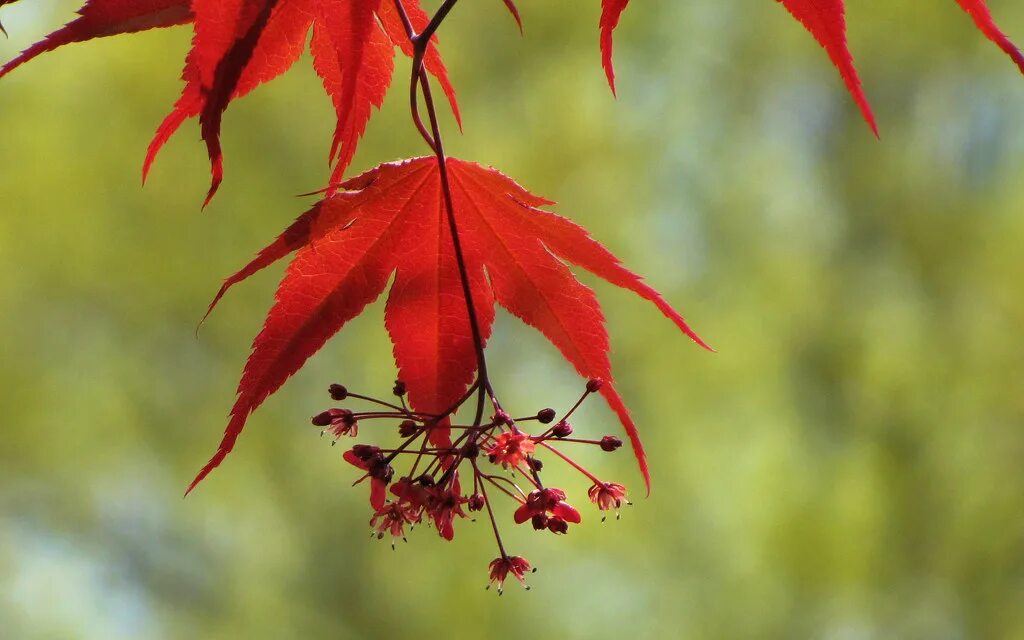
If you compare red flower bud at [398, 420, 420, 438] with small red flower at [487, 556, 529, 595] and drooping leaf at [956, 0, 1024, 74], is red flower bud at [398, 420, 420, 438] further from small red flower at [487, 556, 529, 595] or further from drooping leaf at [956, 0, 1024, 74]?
drooping leaf at [956, 0, 1024, 74]

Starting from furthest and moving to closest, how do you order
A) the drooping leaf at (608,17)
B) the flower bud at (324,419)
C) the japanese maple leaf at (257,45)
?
the flower bud at (324,419)
the drooping leaf at (608,17)
the japanese maple leaf at (257,45)

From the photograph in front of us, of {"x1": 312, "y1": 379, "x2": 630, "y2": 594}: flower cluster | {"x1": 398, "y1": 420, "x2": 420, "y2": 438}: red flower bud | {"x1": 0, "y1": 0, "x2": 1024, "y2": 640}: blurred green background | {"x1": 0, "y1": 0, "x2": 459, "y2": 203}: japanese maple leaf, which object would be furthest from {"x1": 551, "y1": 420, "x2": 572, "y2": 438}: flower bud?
{"x1": 0, "y1": 0, "x2": 1024, "y2": 640}: blurred green background

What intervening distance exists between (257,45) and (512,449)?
38cm

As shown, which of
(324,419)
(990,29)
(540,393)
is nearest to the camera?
(990,29)

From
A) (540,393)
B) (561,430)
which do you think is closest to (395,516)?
(561,430)

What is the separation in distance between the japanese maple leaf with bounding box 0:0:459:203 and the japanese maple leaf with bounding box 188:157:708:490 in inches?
3.4

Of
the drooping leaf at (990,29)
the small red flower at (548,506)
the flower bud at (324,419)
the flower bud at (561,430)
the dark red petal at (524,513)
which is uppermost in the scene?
the drooping leaf at (990,29)

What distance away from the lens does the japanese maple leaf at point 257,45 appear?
2.04ft

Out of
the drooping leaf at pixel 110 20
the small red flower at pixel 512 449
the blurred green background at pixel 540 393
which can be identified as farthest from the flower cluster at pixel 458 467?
the blurred green background at pixel 540 393

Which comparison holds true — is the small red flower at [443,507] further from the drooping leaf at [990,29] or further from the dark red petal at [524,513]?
the drooping leaf at [990,29]

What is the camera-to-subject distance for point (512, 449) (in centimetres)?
79

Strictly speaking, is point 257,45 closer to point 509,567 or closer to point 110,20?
point 110,20

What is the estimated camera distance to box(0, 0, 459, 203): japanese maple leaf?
0.62 metres

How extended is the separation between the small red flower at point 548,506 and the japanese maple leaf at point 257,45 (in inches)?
12.9
